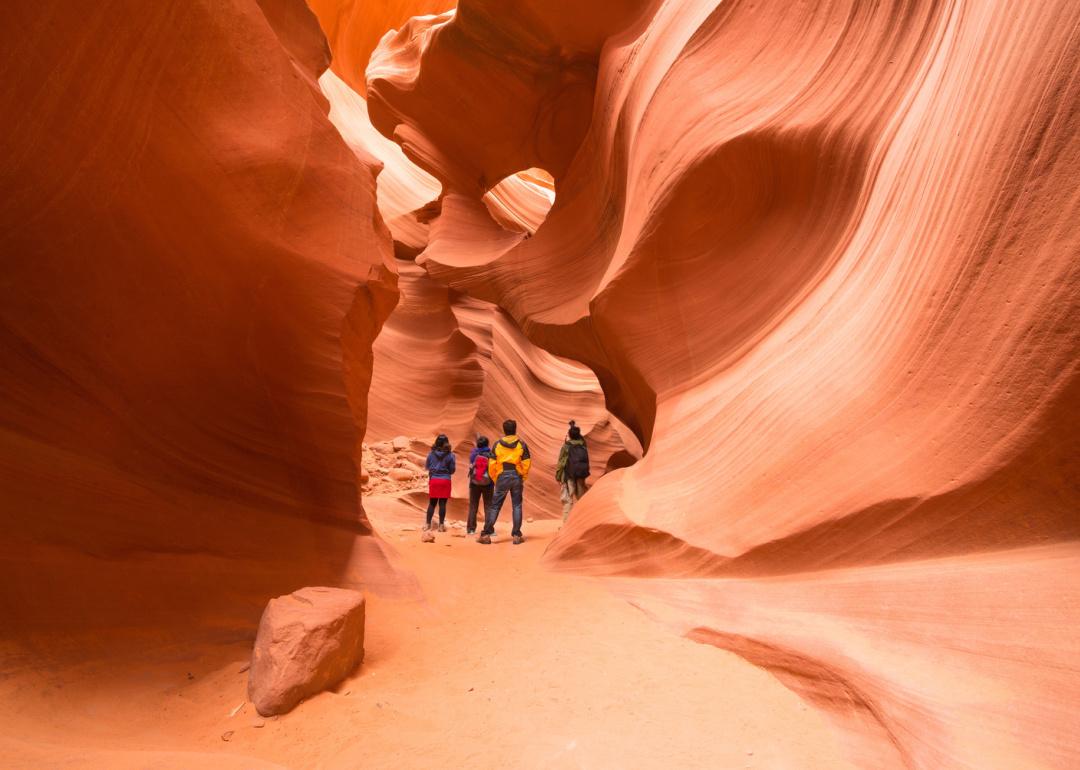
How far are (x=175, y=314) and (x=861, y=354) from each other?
3865 millimetres

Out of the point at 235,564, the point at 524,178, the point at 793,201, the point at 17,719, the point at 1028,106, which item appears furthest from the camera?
the point at 524,178

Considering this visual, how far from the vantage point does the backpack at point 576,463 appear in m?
7.45

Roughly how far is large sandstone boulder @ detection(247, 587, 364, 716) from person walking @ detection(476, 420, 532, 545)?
351cm

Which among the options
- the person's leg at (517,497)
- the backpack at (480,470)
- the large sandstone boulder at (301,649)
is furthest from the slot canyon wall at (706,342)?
the backpack at (480,470)

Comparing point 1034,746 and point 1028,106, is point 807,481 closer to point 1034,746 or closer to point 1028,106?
point 1034,746

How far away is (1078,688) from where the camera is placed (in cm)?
224

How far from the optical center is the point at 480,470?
7.13 m

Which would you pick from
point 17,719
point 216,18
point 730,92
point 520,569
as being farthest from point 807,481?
point 216,18

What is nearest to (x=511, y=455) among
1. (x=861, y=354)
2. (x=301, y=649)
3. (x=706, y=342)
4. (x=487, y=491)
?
(x=487, y=491)

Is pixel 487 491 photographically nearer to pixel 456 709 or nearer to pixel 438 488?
pixel 438 488

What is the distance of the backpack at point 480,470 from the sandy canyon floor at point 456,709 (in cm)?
328

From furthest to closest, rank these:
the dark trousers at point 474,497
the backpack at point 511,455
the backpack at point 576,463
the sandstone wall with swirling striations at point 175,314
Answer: the backpack at point 576,463, the dark trousers at point 474,497, the backpack at point 511,455, the sandstone wall with swirling striations at point 175,314

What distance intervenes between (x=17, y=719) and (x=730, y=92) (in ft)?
18.2

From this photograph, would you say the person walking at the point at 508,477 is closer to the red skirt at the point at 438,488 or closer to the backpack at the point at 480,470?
the backpack at the point at 480,470
